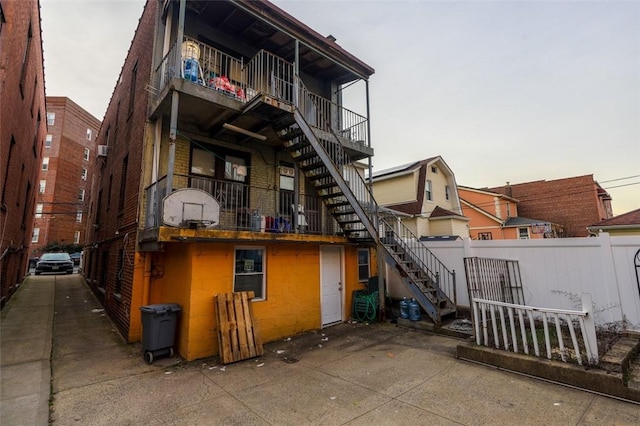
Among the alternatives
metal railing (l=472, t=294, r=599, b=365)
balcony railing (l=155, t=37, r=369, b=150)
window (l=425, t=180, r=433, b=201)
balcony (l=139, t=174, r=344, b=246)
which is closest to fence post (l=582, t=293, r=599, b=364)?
metal railing (l=472, t=294, r=599, b=365)

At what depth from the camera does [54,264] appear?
2136 centimetres

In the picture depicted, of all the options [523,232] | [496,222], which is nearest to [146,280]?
[496,222]

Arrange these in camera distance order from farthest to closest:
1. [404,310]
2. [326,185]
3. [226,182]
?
[326,185]
[404,310]
[226,182]

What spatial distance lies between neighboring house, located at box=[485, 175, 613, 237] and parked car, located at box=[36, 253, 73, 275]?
42.2 metres

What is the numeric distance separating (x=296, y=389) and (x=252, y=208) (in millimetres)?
4881

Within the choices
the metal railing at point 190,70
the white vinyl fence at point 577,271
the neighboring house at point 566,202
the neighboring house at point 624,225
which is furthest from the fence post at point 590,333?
the neighboring house at point 566,202

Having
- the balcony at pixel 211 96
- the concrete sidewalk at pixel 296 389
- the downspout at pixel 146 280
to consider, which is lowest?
the concrete sidewalk at pixel 296 389

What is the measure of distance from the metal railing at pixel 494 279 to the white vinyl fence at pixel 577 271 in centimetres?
22

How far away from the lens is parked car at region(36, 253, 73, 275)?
830 inches

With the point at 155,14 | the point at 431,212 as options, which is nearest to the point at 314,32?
the point at 155,14

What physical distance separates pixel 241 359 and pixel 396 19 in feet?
36.5

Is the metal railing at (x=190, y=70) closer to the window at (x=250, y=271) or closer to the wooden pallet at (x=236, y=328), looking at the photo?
the window at (x=250, y=271)

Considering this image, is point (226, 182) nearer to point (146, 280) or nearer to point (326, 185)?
point (326, 185)

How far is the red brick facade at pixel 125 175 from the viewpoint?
734 cm
